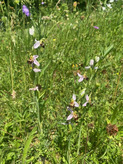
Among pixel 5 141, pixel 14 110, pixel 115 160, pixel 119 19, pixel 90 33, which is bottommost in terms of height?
pixel 115 160

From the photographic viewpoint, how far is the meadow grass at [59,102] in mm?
963

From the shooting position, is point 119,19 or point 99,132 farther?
point 119,19

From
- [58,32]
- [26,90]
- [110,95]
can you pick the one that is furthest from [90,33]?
[26,90]

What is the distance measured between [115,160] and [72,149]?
0.30 m

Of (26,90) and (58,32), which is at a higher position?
(58,32)

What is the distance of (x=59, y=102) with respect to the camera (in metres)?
1.37

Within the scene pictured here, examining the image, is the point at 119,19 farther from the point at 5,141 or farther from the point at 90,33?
the point at 5,141

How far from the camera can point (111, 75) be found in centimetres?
173

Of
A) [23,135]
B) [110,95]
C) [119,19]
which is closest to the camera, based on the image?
[23,135]

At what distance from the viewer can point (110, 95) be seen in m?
1.49

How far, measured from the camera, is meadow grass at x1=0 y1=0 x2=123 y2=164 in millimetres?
963

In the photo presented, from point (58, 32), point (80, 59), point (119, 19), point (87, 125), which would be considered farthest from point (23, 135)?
point (119, 19)

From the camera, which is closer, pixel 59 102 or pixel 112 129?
pixel 112 129

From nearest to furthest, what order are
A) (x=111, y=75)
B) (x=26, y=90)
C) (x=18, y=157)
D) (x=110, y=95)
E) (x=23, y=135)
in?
(x=18, y=157) < (x=23, y=135) < (x=26, y=90) < (x=110, y=95) < (x=111, y=75)
